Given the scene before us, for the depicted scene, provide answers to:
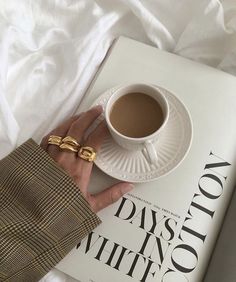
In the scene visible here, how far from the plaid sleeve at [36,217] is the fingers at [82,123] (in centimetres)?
5

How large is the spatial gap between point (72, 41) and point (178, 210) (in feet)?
1.08

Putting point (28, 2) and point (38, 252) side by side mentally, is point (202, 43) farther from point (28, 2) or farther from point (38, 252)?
point (38, 252)

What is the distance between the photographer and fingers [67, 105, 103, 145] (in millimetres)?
613

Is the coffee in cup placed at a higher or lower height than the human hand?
higher

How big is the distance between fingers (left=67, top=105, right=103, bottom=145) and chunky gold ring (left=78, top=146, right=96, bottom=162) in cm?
2

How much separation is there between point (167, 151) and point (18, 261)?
0.83ft

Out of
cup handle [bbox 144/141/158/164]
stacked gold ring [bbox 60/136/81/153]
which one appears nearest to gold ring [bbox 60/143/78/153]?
stacked gold ring [bbox 60/136/81/153]

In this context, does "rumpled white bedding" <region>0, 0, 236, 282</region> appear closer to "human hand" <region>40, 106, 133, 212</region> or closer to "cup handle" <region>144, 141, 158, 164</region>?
"human hand" <region>40, 106, 133, 212</region>

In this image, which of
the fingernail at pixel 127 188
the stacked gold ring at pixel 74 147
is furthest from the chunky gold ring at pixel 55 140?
the fingernail at pixel 127 188

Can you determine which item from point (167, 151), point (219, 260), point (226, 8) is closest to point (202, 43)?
point (226, 8)

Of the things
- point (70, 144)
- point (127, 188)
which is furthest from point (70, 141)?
point (127, 188)

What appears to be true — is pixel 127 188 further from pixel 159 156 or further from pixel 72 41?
pixel 72 41

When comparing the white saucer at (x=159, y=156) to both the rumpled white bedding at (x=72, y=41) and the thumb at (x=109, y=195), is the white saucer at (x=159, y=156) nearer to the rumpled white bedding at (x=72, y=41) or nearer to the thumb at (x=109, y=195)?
the thumb at (x=109, y=195)

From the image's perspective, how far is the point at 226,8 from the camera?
0.70 m
